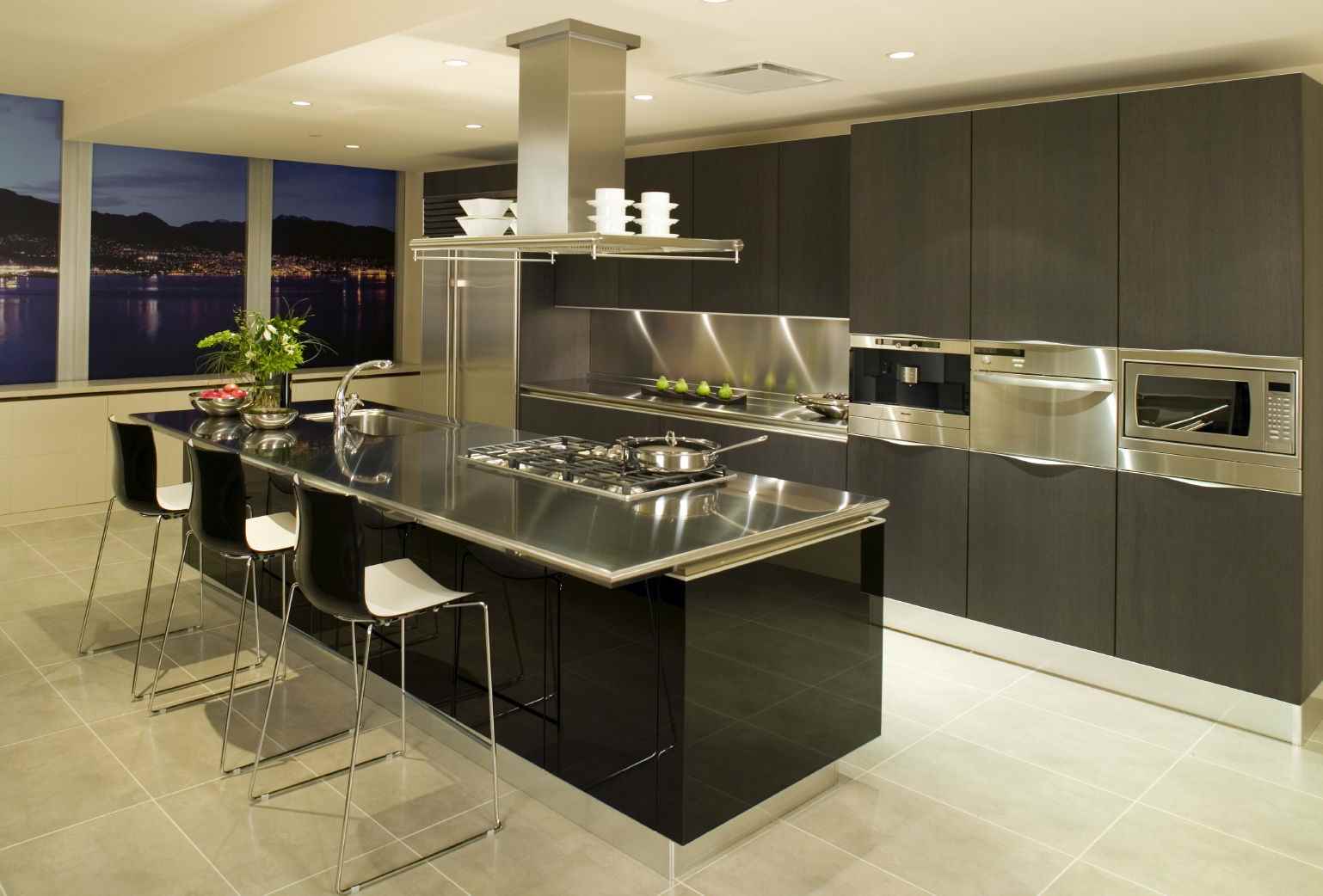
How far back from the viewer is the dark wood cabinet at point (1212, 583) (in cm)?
375

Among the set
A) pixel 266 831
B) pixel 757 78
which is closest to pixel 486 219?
pixel 757 78

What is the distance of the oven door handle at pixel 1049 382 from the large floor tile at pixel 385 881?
2974 mm

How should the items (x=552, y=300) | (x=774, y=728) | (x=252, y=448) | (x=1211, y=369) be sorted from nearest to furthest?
(x=774, y=728) < (x=1211, y=369) < (x=252, y=448) < (x=552, y=300)

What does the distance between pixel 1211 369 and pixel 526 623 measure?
2.64 metres

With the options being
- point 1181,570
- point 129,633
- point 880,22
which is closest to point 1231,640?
point 1181,570

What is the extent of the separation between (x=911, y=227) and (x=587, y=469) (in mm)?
2033

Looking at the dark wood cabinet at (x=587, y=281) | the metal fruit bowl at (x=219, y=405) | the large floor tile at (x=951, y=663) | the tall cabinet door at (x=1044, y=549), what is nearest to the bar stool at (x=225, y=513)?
the metal fruit bowl at (x=219, y=405)

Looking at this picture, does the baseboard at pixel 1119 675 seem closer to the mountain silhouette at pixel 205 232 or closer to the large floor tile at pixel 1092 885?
the large floor tile at pixel 1092 885

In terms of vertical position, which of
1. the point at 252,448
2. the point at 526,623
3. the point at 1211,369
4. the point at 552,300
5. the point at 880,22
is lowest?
the point at 526,623

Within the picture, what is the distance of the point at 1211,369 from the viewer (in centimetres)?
383

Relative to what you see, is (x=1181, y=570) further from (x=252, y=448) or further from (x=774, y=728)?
(x=252, y=448)

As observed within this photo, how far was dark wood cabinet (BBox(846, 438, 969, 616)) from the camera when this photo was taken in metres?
4.65

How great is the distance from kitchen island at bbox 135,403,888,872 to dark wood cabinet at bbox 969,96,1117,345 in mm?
Answer: 1436

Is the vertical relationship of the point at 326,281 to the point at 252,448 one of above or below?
above
